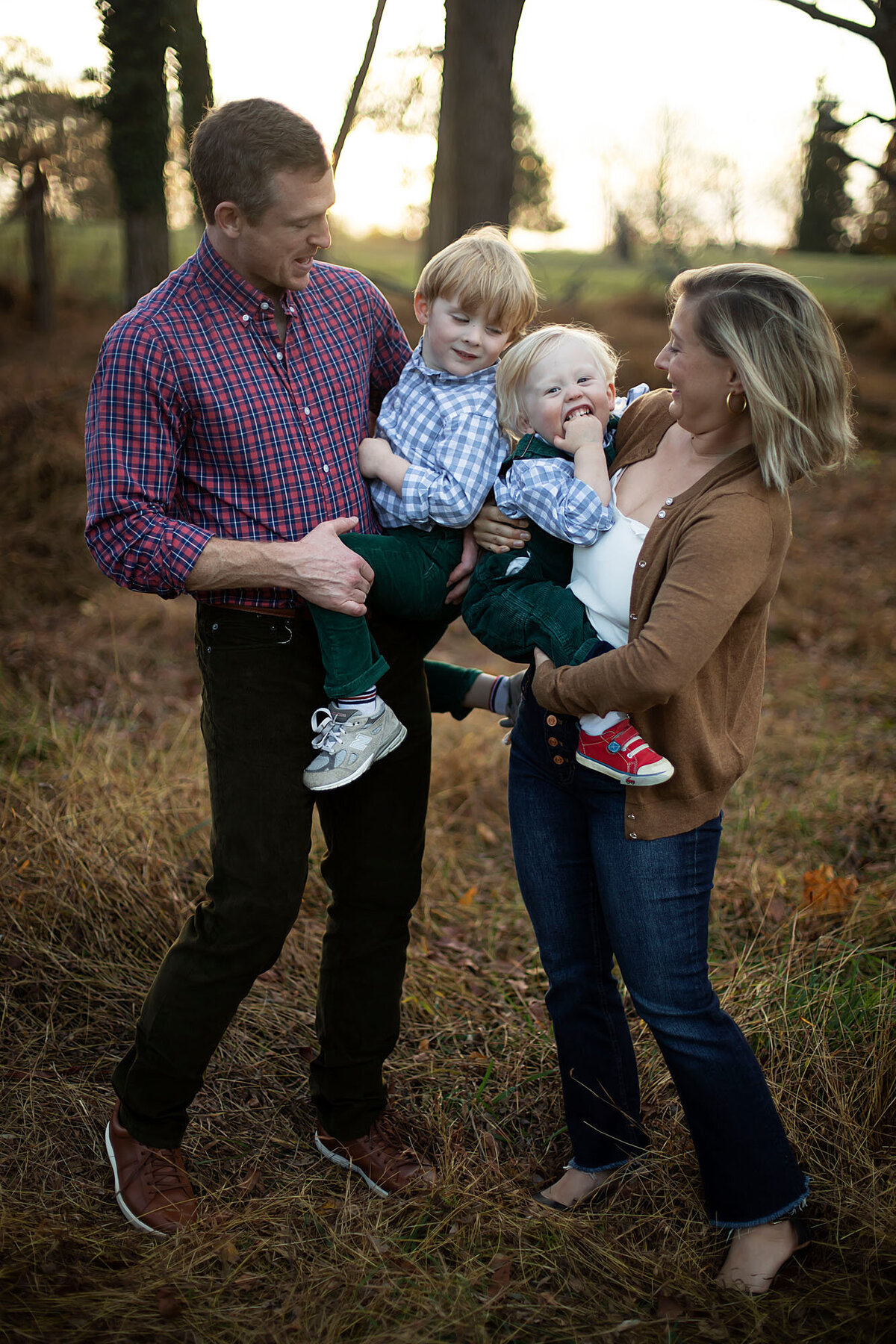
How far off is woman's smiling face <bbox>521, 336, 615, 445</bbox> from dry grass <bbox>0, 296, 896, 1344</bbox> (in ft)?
6.13

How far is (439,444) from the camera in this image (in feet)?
8.05

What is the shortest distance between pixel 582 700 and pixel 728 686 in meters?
0.33

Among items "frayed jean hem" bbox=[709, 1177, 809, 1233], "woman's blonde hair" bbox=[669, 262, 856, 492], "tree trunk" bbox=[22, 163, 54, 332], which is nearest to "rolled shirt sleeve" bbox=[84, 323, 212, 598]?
"woman's blonde hair" bbox=[669, 262, 856, 492]

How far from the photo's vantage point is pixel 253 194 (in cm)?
223

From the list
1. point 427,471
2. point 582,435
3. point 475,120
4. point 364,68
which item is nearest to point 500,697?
point 427,471

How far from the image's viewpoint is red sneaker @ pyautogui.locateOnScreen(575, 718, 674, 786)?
2.10m

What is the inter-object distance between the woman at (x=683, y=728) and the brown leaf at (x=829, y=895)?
136 centimetres

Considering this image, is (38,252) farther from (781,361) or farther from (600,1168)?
(600,1168)

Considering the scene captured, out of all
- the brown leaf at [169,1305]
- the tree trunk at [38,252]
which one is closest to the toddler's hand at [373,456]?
the brown leaf at [169,1305]

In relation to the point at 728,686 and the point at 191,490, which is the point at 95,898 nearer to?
the point at 191,490

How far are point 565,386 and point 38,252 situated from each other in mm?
13372

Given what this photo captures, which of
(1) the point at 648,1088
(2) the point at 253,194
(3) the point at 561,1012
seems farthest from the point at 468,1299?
(2) the point at 253,194

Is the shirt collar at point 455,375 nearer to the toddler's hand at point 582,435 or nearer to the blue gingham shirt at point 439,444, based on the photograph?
the blue gingham shirt at point 439,444

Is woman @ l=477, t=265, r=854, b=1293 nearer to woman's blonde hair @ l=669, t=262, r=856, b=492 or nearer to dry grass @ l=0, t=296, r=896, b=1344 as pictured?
woman's blonde hair @ l=669, t=262, r=856, b=492
